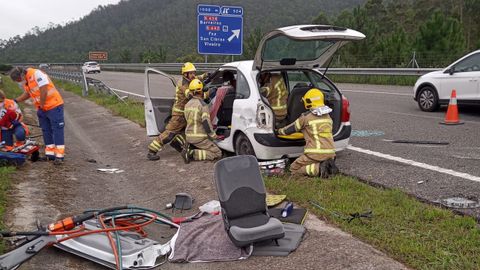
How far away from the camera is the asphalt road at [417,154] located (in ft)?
17.7

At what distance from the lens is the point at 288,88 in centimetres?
723

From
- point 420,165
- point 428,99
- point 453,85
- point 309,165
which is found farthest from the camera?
point 428,99

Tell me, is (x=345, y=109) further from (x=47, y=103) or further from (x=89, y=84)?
(x=89, y=84)

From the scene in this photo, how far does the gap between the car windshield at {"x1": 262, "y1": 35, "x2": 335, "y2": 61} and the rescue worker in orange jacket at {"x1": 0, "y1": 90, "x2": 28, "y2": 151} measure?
4557 millimetres

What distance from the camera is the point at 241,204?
4.25 m

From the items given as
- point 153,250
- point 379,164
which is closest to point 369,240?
point 153,250

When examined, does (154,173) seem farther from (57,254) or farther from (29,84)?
(57,254)

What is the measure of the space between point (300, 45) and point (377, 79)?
50.1 ft

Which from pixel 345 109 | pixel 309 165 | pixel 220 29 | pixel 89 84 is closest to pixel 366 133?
pixel 345 109

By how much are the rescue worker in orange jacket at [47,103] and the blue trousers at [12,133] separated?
2.11ft

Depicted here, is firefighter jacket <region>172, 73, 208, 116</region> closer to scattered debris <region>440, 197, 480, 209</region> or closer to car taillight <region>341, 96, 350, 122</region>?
car taillight <region>341, 96, 350, 122</region>

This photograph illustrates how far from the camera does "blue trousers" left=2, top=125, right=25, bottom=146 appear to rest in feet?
A: 26.5

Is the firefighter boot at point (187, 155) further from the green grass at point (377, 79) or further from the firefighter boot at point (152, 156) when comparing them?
the green grass at point (377, 79)

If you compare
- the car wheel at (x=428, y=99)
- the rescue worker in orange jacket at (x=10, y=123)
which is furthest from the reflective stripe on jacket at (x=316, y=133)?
the car wheel at (x=428, y=99)
